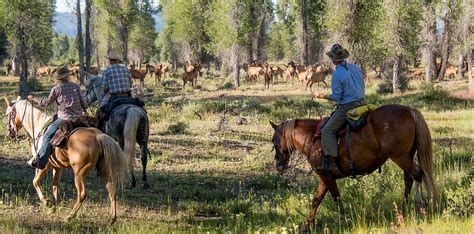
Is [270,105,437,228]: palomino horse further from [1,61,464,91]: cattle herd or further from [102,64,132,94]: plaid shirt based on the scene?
[1,61,464,91]: cattle herd

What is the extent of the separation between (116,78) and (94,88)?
1000 mm

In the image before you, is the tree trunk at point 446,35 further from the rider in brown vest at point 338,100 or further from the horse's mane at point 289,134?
the horse's mane at point 289,134

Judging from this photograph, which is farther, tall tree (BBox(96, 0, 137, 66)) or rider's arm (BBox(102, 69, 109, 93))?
tall tree (BBox(96, 0, 137, 66))

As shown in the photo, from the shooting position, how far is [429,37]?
37656 millimetres

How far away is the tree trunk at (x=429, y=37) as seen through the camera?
3612 cm

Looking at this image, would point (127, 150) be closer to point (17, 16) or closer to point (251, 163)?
point (251, 163)

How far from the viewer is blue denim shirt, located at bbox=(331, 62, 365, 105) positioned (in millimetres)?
7066

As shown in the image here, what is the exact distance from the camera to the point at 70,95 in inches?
319

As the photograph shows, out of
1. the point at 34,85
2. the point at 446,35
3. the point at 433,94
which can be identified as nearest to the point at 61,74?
the point at 433,94

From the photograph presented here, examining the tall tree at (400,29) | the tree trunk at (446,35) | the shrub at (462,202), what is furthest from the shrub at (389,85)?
the shrub at (462,202)

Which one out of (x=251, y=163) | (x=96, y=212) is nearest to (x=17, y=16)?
(x=251, y=163)

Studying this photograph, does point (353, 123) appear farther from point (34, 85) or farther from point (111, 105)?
point (34, 85)

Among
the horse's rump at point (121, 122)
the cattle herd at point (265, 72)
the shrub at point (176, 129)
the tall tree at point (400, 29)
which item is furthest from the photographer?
the cattle herd at point (265, 72)

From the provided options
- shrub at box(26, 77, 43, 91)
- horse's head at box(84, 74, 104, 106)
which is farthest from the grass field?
shrub at box(26, 77, 43, 91)
